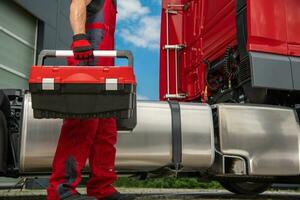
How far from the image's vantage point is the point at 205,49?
5.28m

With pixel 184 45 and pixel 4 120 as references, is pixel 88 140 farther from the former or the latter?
pixel 184 45

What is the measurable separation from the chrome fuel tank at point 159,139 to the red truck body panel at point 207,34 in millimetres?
814

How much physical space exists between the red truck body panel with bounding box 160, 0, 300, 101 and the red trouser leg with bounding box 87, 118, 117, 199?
1.49m

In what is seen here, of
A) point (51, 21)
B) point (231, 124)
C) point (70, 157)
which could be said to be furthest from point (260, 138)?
point (51, 21)

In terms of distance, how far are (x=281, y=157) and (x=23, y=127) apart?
214 centimetres

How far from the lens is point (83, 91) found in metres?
2.90

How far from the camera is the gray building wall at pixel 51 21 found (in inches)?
408

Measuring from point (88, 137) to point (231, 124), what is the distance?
4.77 feet

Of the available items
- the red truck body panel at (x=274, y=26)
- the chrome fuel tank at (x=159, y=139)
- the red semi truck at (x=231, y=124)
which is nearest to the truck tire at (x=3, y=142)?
the red semi truck at (x=231, y=124)

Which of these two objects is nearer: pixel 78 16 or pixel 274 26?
pixel 78 16

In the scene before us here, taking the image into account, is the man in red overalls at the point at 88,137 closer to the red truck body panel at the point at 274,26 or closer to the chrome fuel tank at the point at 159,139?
→ the chrome fuel tank at the point at 159,139

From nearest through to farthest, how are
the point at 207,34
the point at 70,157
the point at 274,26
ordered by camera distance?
1. the point at 70,157
2. the point at 274,26
3. the point at 207,34

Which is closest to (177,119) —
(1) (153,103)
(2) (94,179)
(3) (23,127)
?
(1) (153,103)

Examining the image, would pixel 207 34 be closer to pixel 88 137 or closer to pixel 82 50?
pixel 88 137
